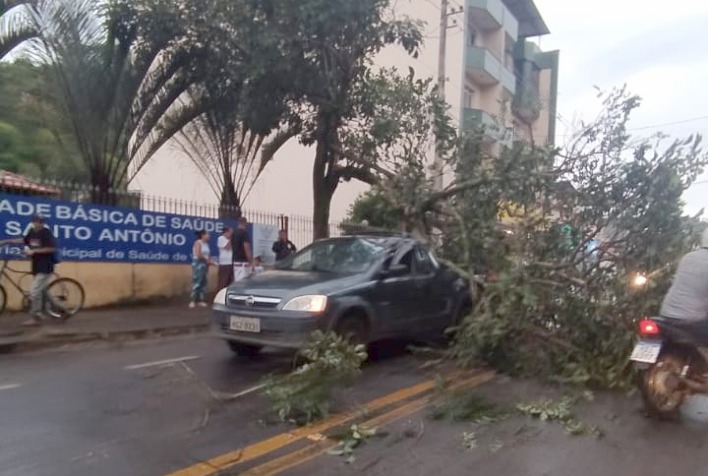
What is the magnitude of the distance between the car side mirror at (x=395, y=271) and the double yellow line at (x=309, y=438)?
1.79 m

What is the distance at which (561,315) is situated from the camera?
8.52m

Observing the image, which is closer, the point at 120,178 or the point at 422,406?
the point at 422,406

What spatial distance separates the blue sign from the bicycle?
341 millimetres

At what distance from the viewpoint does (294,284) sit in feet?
27.7

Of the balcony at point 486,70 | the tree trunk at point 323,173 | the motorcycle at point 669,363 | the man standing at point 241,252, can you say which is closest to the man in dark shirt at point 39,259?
the man standing at point 241,252

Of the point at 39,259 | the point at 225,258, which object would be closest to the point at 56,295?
the point at 39,259

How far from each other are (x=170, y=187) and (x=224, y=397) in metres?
23.1

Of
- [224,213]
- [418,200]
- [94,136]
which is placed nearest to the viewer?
[418,200]

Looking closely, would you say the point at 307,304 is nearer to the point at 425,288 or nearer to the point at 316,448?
the point at 425,288

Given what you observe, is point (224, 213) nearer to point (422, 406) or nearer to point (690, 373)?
point (422, 406)

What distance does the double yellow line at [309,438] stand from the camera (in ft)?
16.5

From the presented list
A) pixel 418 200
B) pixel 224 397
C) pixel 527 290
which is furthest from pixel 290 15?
pixel 224 397

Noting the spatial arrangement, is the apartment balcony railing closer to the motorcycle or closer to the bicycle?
the bicycle

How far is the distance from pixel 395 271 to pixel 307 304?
160 cm
